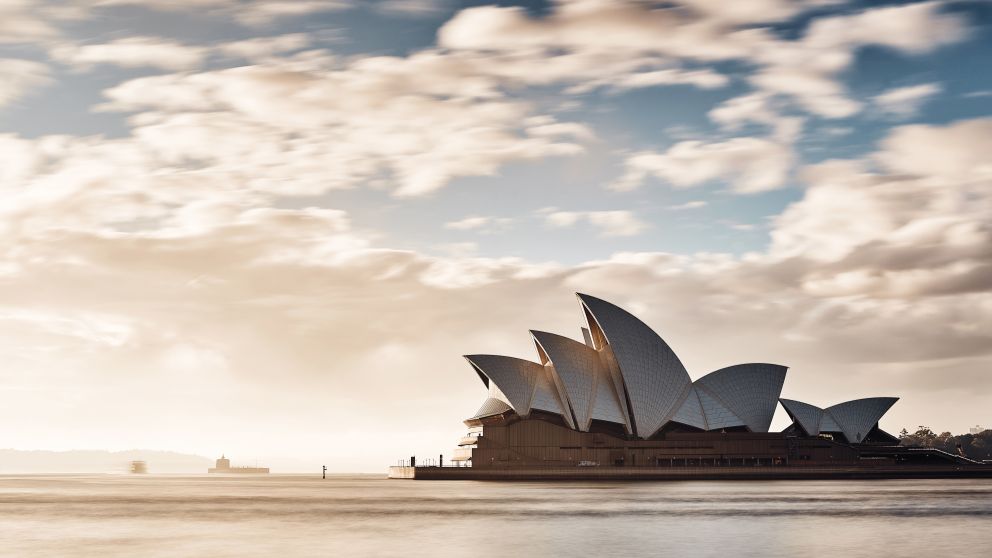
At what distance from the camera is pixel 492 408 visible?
105m

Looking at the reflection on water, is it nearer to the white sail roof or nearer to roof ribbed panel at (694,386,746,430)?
the white sail roof

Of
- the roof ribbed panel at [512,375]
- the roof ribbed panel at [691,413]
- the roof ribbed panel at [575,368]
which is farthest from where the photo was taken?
the roof ribbed panel at [691,413]

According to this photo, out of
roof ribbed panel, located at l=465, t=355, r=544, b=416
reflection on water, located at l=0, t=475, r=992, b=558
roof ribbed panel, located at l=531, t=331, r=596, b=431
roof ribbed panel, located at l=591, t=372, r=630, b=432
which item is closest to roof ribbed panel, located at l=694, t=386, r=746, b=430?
roof ribbed panel, located at l=591, t=372, r=630, b=432

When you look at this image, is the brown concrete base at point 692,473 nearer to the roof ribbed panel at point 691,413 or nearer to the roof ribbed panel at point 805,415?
the roof ribbed panel at point 691,413

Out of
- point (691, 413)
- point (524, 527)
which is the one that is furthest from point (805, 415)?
point (524, 527)

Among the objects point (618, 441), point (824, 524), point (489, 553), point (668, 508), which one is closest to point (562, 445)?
point (618, 441)

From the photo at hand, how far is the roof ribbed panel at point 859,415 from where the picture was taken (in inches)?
4719

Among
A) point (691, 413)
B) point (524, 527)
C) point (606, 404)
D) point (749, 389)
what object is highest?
point (749, 389)

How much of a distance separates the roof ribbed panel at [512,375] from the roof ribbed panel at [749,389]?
1879 centimetres

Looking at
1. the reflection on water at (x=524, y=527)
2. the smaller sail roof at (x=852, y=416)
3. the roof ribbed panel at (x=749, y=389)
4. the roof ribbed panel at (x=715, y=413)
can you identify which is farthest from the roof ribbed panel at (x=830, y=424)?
the reflection on water at (x=524, y=527)

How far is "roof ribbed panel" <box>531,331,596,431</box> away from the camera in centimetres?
9956

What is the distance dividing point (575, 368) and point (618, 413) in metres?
6.65

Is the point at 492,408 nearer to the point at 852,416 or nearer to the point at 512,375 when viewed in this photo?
the point at 512,375

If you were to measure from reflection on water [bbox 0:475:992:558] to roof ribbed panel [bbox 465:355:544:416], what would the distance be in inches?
1220
